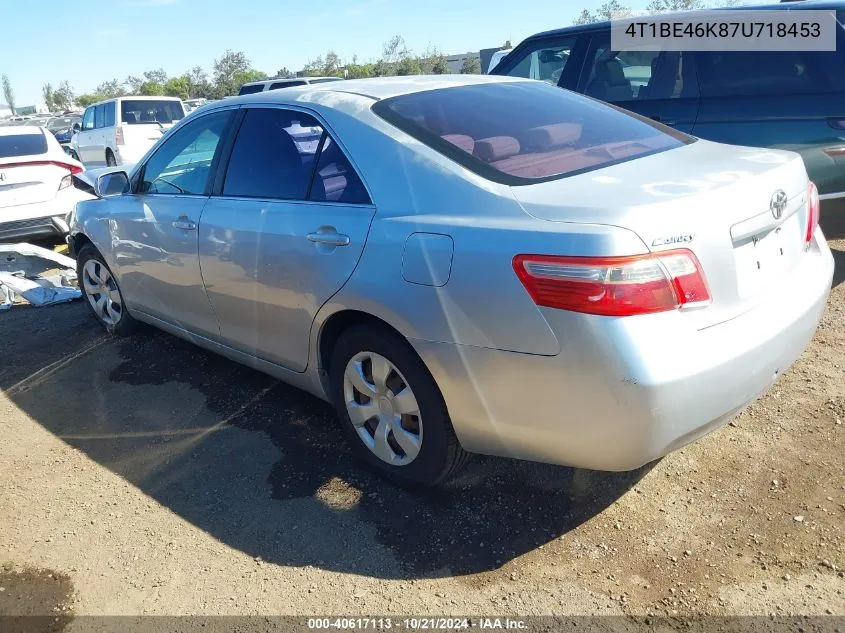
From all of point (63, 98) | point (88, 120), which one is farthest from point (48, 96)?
point (88, 120)

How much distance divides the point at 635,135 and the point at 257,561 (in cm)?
237

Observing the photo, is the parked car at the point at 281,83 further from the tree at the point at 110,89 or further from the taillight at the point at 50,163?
the tree at the point at 110,89

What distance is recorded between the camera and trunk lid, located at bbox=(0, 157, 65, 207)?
7.43 metres

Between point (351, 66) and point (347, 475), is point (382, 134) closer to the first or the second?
point (347, 475)

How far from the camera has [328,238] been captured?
9.57 feet

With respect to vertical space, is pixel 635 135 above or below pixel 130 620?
above

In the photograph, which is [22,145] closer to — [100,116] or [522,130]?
[522,130]

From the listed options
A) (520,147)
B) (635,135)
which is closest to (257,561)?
(520,147)

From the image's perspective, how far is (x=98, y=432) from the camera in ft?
12.3

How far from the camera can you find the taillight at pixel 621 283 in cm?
214

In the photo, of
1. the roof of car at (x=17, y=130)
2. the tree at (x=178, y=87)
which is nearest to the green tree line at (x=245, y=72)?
the tree at (x=178, y=87)

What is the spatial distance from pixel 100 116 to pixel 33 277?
35.3 feet

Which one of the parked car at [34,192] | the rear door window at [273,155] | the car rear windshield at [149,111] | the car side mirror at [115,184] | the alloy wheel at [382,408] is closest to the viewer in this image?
the alloy wheel at [382,408]

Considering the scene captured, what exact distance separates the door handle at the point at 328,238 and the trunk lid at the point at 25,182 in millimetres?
5869
